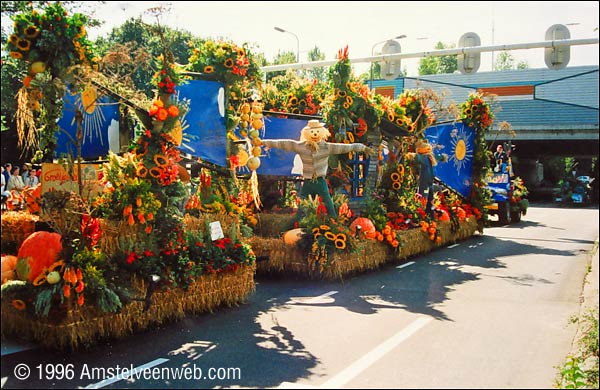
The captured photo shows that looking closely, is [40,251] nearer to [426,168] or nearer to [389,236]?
[389,236]

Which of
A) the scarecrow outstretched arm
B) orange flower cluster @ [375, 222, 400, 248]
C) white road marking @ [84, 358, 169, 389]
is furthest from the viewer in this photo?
orange flower cluster @ [375, 222, 400, 248]

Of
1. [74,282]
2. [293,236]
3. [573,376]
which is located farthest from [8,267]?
[573,376]

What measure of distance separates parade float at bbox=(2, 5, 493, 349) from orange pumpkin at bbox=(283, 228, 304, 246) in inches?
1.4

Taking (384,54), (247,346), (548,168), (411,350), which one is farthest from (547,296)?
(548,168)

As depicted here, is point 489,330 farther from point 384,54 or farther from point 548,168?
point 548,168

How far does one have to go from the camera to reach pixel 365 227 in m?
10.7

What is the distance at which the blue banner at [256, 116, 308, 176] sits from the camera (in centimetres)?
1170

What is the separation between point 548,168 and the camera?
51.9 m

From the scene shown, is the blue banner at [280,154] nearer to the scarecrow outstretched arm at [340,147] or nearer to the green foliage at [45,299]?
the scarecrow outstretched arm at [340,147]

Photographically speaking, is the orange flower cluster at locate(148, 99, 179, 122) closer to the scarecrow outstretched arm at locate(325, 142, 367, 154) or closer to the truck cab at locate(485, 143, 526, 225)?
the scarecrow outstretched arm at locate(325, 142, 367, 154)

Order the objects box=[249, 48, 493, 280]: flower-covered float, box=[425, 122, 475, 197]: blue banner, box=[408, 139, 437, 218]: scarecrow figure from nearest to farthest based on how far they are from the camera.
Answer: box=[249, 48, 493, 280]: flower-covered float, box=[408, 139, 437, 218]: scarecrow figure, box=[425, 122, 475, 197]: blue banner

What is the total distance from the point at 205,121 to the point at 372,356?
453 cm

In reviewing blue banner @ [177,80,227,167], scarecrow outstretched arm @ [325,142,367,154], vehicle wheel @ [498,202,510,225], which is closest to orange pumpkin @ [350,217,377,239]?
scarecrow outstretched arm @ [325,142,367,154]

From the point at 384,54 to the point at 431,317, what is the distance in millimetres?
11871
